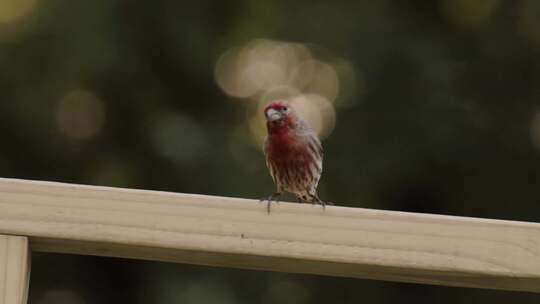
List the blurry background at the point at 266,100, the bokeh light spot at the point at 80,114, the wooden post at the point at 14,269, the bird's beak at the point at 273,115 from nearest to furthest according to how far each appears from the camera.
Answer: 1. the wooden post at the point at 14,269
2. the bird's beak at the point at 273,115
3. the blurry background at the point at 266,100
4. the bokeh light spot at the point at 80,114

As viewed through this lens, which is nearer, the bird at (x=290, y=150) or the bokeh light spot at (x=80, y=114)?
the bird at (x=290, y=150)

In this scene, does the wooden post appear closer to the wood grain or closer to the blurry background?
the wood grain

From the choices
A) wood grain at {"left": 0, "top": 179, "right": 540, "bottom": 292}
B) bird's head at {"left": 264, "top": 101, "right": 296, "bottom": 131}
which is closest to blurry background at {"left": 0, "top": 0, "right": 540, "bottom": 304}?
bird's head at {"left": 264, "top": 101, "right": 296, "bottom": 131}

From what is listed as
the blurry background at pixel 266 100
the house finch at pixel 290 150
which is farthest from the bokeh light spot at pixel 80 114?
the house finch at pixel 290 150

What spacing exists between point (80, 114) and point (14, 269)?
741 cm

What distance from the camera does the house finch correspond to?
5.19 metres

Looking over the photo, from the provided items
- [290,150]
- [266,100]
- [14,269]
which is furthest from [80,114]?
[14,269]

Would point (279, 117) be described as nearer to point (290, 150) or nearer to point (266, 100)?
point (290, 150)

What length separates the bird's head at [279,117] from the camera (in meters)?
5.13

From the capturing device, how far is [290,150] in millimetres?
5230

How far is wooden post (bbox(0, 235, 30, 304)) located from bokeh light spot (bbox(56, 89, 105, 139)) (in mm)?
7192

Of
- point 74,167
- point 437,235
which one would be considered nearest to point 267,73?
point 74,167

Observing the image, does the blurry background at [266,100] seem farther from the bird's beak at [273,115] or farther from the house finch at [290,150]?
the bird's beak at [273,115]

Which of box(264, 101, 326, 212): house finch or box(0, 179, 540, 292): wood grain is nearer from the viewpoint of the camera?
box(0, 179, 540, 292): wood grain
